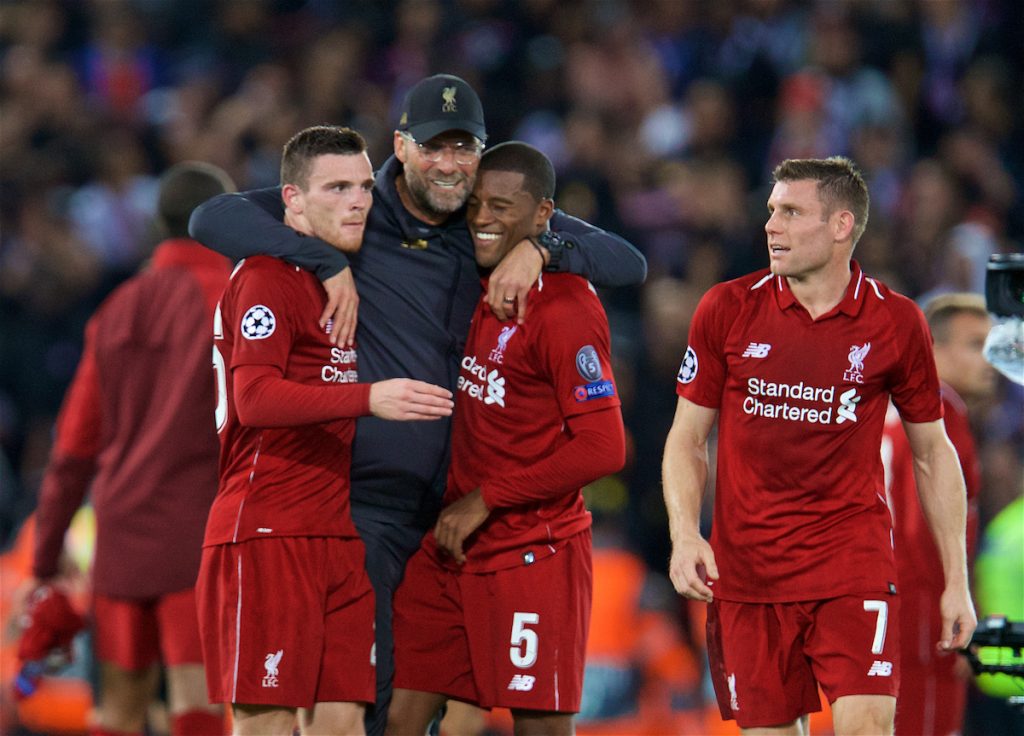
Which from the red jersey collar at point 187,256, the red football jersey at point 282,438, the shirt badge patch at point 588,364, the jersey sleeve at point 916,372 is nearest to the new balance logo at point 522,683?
Result: the red football jersey at point 282,438

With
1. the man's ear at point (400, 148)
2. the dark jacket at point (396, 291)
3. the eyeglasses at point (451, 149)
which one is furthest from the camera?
the man's ear at point (400, 148)

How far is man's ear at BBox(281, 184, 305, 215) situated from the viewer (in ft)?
17.4

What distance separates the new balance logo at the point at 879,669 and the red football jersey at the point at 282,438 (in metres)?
1.68

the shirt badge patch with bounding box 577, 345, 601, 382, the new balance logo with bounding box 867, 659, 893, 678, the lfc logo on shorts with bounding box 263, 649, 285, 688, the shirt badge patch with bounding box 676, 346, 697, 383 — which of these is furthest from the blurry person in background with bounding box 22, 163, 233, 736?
the new balance logo with bounding box 867, 659, 893, 678

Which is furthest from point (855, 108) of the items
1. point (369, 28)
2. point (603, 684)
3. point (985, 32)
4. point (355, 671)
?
point (355, 671)

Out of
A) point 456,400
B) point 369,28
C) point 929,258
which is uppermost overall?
point 369,28

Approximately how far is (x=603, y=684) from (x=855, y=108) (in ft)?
16.4

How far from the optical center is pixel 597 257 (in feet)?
18.1

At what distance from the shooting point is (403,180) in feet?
18.0

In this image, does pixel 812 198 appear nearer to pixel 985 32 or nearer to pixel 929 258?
pixel 929 258

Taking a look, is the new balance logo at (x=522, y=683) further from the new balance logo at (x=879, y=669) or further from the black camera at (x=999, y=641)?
the black camera at (x=999, y=641)

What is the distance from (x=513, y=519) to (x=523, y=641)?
0.40 m

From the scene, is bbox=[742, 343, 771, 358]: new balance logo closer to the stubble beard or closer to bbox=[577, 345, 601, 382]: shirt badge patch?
bbox=[577, 345, 601, 382]: shirt badge patch

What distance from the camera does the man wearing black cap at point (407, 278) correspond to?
17.1 feet
